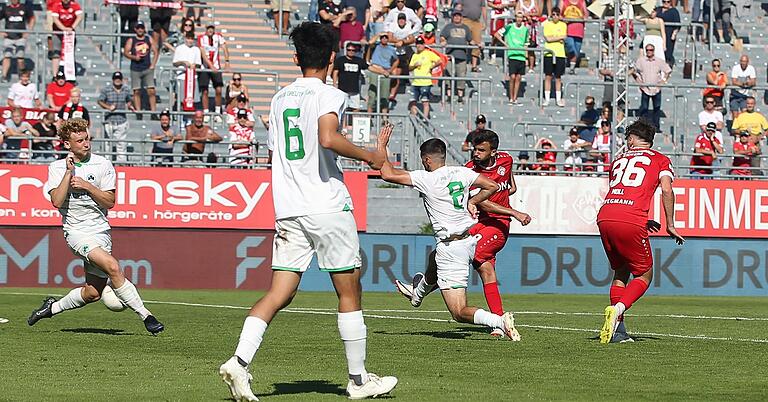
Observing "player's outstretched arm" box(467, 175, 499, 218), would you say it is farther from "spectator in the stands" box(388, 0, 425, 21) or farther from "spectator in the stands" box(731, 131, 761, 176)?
"spectator in the stands" box(388, 0, 425, 21)

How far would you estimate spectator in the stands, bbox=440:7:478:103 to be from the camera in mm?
32500

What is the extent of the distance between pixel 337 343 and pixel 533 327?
337cm

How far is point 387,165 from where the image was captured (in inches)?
374

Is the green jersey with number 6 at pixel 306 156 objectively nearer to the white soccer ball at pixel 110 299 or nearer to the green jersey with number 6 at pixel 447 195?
the green jersey with number 6 at pixel 447 195

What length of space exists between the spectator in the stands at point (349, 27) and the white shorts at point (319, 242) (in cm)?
2306

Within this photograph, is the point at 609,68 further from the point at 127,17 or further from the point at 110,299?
the point at 110,299

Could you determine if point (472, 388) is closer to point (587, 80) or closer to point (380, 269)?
point (380, 269)

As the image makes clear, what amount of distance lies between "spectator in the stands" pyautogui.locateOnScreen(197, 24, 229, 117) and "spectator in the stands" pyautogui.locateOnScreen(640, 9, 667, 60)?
33.0ft

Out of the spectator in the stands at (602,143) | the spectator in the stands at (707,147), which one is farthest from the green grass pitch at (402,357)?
the spectator in the stands at (707,147)

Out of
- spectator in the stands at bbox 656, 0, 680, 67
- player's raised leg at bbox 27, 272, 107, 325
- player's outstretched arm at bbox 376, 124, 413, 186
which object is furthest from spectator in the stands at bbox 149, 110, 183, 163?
player's outstretched arm at bbox 376, 124, 413, 186

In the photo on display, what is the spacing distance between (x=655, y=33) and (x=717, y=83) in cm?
201

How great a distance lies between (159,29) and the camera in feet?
106

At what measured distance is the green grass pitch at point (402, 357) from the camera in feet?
30.6

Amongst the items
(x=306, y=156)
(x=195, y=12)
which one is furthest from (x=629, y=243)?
(x=195, y=12)
